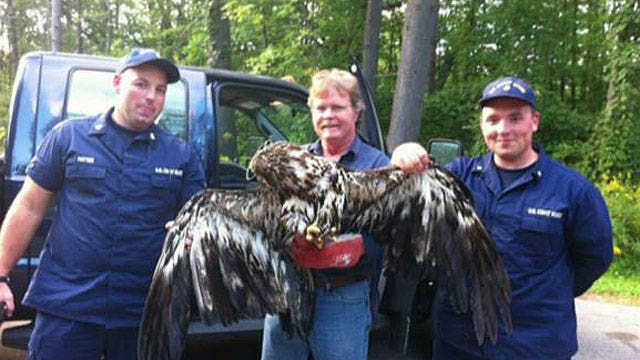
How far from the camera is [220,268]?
2.62 metres

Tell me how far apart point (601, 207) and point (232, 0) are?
10.8m

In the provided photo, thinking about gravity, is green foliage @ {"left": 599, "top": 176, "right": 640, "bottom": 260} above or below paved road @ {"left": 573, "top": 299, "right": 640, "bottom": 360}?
above

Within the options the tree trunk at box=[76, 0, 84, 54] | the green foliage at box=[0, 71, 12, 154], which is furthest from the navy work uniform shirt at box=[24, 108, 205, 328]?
the tree trunk at box=[76, 0, 84, 54]

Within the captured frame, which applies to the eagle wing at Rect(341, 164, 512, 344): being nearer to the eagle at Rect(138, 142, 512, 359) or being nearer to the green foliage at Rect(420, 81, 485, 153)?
the eagle at Rect(138, 142, 512, 359)

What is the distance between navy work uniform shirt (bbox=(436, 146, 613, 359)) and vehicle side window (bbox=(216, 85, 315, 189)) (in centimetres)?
235

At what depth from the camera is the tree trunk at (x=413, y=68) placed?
7891 mm

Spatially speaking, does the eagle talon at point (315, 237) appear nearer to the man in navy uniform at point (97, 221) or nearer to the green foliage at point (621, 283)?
the man in navy uniform at point (97, 221)

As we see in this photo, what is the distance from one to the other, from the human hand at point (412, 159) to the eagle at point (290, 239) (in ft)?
0.19

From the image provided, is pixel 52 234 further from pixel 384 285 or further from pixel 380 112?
pixel 380 112

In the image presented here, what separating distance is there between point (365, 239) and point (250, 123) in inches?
107

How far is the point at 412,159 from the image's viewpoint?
2.45 m

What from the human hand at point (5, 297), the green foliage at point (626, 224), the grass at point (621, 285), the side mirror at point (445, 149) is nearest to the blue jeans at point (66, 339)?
the human hand at point (5, 297)

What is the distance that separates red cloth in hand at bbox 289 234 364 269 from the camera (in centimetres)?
239

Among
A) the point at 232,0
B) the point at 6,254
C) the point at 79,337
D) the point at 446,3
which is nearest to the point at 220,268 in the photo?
the point at 79,337
